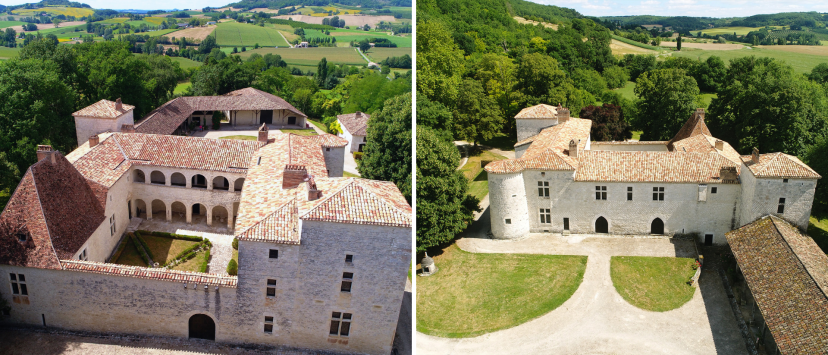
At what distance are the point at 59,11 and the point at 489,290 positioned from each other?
251ft

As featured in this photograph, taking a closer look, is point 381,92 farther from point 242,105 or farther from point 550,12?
point 550,12

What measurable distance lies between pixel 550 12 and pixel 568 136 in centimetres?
6236

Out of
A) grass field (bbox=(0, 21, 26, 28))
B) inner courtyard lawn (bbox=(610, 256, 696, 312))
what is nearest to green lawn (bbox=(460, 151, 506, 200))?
inner courtyard lawn (bbox=(610, 256, 696, 312))

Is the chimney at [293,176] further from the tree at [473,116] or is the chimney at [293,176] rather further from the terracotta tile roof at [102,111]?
the tree at [473,116]

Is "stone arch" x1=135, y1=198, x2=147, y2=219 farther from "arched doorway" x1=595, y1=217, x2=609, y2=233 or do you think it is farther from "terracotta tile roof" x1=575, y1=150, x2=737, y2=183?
"arched doorway" x1=595, y1=217, x2=609, y2=233

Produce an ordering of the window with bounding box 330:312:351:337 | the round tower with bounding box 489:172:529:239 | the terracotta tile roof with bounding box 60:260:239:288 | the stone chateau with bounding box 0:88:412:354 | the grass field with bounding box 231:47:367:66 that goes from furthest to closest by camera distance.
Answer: the grass field with bounding box 231:47:367:66
the round tower with bounding box 489:172:529:239
the window with bounding box 330:312:351:337
the terracotta tile roof with bounding box 60:260:239:288
the stone chateau with bounding box 0:88:412:354

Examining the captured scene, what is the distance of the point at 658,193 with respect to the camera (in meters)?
26.2

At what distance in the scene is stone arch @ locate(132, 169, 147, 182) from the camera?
27484 millimetres

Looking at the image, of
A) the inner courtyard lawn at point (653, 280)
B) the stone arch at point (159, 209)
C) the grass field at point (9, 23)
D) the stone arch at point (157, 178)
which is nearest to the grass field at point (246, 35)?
the grass field at point (9, 23)

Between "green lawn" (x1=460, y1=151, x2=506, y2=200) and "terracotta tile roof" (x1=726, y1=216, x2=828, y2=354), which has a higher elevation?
"terracotta tile roof" (x1=726, y1=216, x2=828, y2=354)

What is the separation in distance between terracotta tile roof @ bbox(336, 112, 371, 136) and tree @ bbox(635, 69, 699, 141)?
1897 centimetres

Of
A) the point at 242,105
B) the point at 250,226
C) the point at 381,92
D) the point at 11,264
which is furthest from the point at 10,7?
the point at 250,226

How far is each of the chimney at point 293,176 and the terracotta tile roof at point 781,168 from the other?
17.0m

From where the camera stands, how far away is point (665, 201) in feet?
86.1
